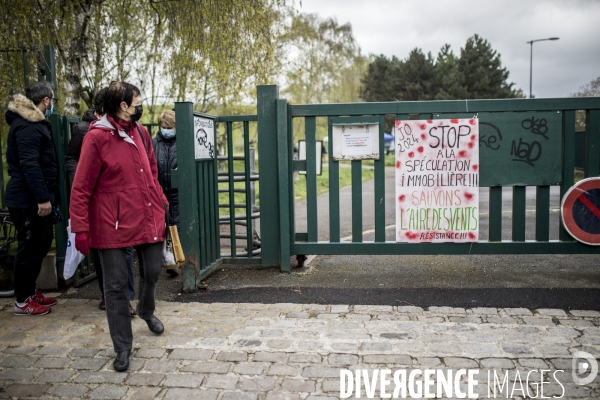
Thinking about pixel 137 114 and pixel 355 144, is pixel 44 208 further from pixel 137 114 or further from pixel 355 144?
pixel 355 144

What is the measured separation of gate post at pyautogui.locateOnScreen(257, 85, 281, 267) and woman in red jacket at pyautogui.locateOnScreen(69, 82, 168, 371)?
2.35 meters

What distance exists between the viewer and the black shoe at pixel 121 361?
151 inches

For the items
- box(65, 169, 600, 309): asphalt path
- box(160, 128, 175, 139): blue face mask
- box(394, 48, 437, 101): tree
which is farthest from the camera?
box(394, 48, 437, 101): tree

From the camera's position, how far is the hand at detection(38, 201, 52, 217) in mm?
5020

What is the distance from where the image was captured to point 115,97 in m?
3.99

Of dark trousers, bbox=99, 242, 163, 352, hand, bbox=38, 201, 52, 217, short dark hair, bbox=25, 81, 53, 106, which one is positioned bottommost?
dark trousers, bbox=99, 242, 163, 352

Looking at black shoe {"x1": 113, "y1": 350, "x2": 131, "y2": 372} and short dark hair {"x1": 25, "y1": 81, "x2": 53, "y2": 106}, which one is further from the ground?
short dark hair {"x1": 25, "y1": 81, "x2": 53, "y2": 106}

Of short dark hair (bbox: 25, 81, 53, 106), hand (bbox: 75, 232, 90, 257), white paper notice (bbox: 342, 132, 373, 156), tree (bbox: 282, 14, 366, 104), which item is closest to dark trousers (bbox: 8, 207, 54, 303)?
short dark hair (bbox: 25, 81, 53, 106)

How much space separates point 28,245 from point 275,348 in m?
2.60

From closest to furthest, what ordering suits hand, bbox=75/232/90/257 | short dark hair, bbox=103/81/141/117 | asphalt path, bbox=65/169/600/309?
hand, bbox=75/232/90/257, short dark hair, bbox=103/81/141/117, asphalt path, bbox=65/169/600/309

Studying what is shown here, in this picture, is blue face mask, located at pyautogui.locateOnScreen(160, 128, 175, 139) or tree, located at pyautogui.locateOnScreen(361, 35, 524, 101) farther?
tree, located at pyautogui.locateOnScreen(361, 35, 524, 101)

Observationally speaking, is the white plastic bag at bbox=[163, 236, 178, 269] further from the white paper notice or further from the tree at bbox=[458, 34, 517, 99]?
the tree at bbox=[458, 34, 517, 99]

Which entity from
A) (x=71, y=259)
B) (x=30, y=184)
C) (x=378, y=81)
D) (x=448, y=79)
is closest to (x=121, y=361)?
(x=71, y=259)

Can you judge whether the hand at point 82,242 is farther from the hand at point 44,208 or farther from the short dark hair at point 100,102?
the hand at point 44,208
